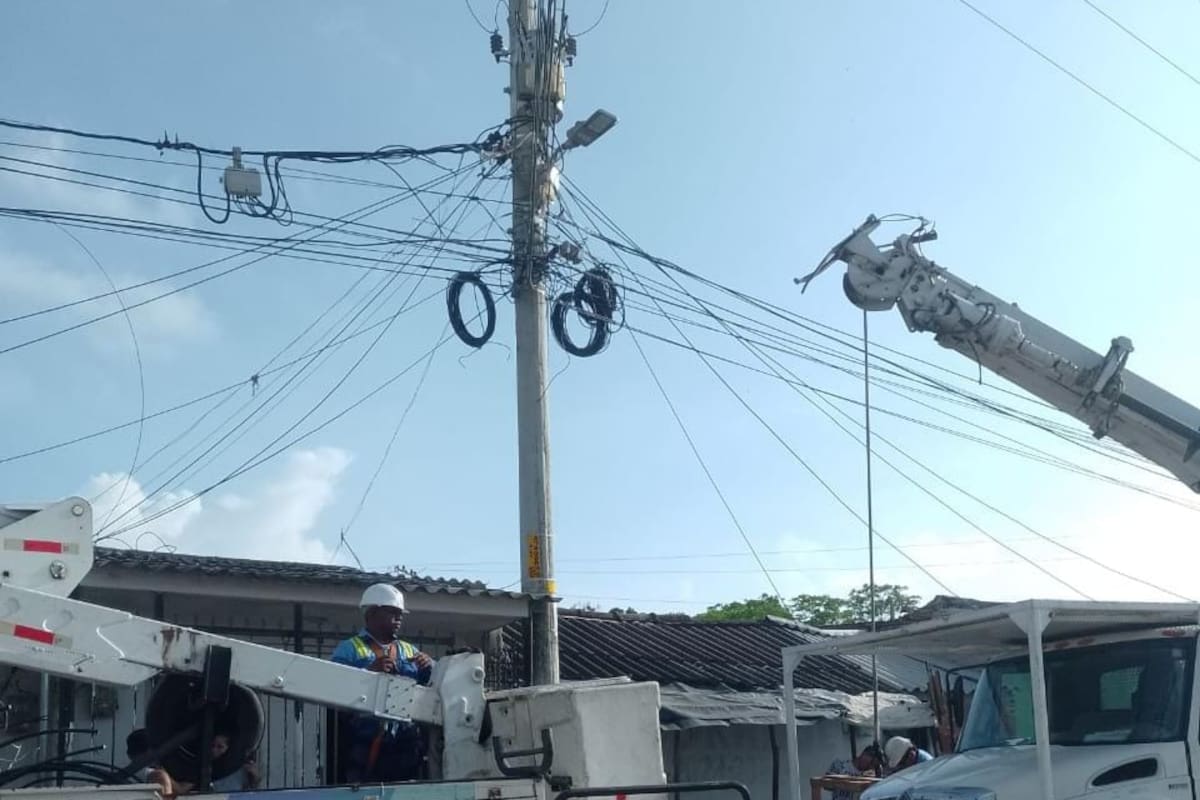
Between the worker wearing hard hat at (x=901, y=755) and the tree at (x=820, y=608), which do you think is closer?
the worker wearing hard hat at (x=901, y=755)

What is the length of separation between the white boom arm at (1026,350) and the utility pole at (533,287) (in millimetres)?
2834

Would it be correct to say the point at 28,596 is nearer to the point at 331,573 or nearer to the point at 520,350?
the point at 331,573

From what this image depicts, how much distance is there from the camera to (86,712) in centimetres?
1020

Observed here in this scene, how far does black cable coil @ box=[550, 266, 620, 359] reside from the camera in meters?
12.6

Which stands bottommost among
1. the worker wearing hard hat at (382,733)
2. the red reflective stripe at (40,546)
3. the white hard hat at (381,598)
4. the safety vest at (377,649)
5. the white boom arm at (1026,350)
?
the worker wearing hard hat at (382,733)

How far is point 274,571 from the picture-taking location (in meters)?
10.4

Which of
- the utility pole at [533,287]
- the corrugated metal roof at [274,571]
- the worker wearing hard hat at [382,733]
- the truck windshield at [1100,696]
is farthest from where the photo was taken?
the utility pole at [533,287]

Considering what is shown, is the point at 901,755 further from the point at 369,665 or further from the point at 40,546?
the point at 40,546

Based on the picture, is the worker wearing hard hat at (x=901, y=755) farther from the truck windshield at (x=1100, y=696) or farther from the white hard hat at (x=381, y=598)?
the white hard hat at (x=381, y=598)

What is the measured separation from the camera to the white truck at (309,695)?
5535 millimetres

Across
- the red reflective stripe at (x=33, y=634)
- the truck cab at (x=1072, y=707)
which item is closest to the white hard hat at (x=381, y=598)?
the red reflective stripe at (x=33, y=634)

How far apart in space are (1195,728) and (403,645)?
4.21 metres

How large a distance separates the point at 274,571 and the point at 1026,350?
6687 mm

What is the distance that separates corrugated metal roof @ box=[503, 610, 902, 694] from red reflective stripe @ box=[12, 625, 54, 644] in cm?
775
